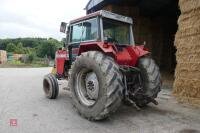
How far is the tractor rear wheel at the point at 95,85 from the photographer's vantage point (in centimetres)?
514

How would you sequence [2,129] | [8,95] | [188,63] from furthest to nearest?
[8,95] < [188,63] < [2,129]

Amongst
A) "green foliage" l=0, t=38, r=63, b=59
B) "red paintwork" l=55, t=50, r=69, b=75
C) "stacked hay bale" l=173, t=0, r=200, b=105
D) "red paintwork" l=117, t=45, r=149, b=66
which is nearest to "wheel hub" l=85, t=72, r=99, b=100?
"red paintwork" l=117, t=45, r=149, b=66

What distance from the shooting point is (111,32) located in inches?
257

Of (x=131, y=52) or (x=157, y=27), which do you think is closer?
(x=131, y=52)

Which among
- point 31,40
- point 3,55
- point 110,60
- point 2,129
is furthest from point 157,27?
point 31,40

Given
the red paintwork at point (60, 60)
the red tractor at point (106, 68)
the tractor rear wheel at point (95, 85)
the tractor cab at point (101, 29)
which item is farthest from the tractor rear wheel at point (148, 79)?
the red paintwork at point (60, 60)

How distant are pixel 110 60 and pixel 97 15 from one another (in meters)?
1.32

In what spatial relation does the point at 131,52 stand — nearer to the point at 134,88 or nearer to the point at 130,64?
the point at 130,64

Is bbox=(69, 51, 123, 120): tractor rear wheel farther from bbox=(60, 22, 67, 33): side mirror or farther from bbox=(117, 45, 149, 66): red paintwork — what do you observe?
bbox=(60, 22, 67, 33): side mirror

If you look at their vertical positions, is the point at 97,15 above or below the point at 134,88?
above

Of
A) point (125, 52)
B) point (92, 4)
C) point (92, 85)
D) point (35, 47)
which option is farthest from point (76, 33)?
point (35, 47)

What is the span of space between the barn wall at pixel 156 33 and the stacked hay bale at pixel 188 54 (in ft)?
18.1

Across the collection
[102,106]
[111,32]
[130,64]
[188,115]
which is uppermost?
[111,32]

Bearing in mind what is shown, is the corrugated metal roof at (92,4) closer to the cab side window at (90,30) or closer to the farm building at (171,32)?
the farm building at (171,32)
